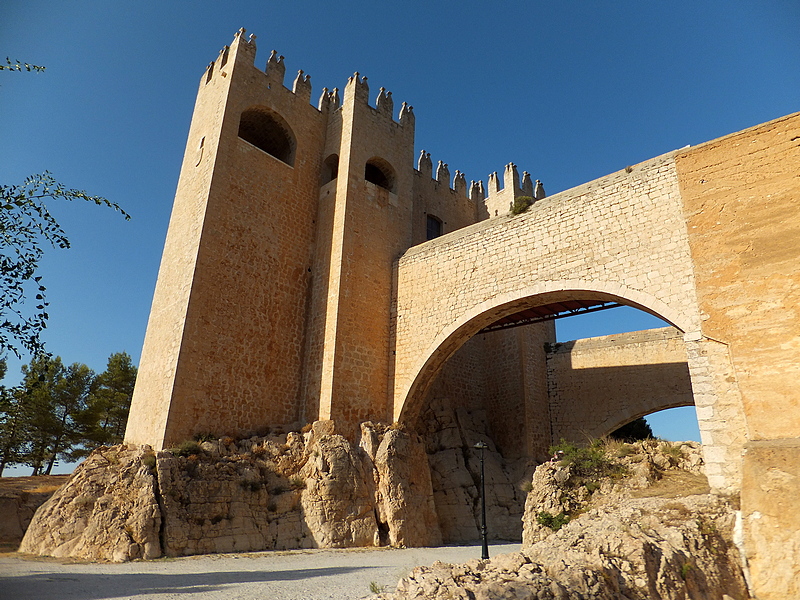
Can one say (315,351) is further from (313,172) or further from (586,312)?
(586,312)

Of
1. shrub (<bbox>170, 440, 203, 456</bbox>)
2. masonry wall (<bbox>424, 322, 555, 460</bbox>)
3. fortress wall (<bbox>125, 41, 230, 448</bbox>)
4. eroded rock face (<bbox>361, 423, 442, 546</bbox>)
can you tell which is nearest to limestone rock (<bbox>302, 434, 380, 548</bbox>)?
eroded rock face (<bbox>361, 423, 442, 546</bbox>)

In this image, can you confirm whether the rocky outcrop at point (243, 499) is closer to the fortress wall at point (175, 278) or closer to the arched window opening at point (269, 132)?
the fortress wall at point (175, 278)

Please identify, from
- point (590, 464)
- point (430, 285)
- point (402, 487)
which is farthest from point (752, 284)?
point (402, 487)

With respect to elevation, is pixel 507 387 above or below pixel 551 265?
below

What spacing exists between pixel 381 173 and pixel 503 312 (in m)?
7.13

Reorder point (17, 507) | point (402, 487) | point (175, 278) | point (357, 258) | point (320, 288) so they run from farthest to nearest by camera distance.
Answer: point (320, 288) < point (357, 258) < point (175, 278) < point (17, 507) < point (402, 487)

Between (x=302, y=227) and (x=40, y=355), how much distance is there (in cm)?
1013

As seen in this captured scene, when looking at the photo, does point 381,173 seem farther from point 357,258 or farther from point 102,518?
point 102,518

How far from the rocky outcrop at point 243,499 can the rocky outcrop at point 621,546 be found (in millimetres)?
3446

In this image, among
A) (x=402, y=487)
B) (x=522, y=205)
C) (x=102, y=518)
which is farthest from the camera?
(x=522, y=205)

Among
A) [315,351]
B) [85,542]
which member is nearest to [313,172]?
[315,351]

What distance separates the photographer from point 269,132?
52.8 feet

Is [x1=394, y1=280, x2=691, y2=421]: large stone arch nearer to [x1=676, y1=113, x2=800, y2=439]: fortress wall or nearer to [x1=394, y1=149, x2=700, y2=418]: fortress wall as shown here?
[x1=394, y1=149, x2=700, y2=418]: fortress wall

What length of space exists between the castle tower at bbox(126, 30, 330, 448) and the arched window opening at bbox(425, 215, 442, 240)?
4586 millimetres
